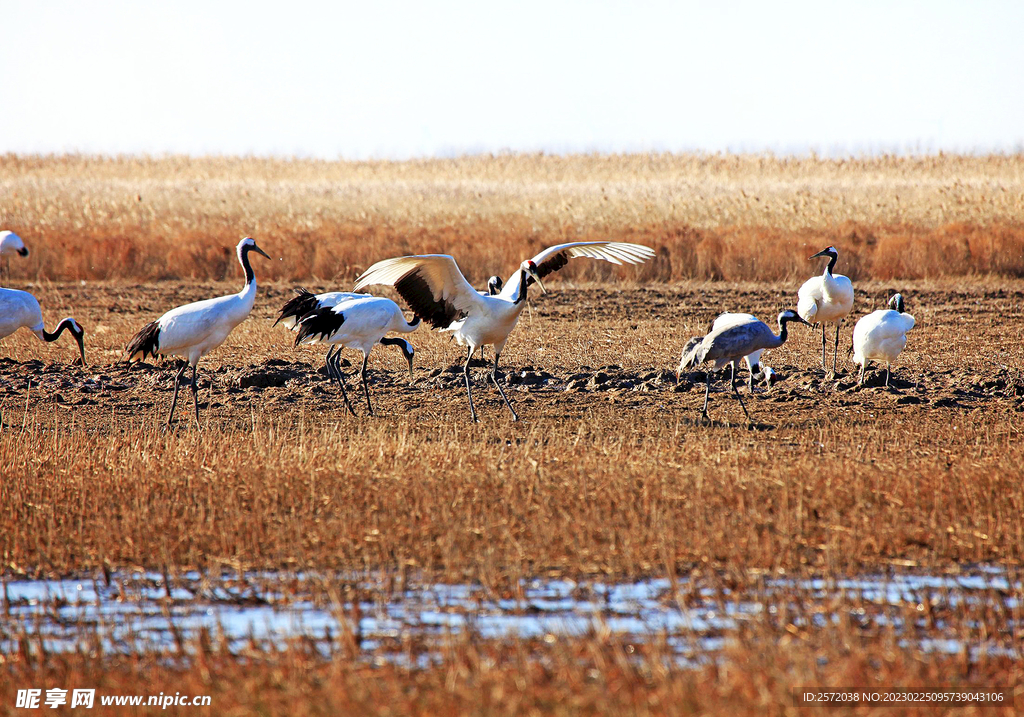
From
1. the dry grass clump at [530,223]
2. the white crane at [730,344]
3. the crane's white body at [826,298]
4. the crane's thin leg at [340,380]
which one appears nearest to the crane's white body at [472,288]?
the white crane at [730,344]

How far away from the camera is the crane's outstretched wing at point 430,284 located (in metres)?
8.33

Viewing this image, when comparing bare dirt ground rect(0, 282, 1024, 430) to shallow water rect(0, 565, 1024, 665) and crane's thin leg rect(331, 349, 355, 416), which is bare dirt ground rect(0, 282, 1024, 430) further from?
shallow water rect(0, 565, 1024, 665)

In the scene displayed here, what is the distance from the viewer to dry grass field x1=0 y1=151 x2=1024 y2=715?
3584 millimetres

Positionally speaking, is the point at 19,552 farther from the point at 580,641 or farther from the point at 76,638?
the point at 580,641

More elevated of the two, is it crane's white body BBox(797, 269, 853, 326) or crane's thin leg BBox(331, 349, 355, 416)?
crane's white body BBox(797, 269, 853, 326)

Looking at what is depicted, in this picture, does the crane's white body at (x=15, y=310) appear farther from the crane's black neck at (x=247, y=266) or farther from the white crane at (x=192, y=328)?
the crane's black neck at (x=247, y=266)

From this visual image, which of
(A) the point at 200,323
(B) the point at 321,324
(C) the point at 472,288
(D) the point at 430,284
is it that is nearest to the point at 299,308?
(B) the point at 321,324

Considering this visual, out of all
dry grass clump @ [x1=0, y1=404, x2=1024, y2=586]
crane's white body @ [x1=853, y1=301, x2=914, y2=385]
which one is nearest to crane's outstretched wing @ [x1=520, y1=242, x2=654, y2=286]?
dry grass clump @ [x1=0, y1=404, x2=1024, y2=586]

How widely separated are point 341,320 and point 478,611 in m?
5.63

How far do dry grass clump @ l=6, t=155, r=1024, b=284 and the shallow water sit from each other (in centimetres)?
1408

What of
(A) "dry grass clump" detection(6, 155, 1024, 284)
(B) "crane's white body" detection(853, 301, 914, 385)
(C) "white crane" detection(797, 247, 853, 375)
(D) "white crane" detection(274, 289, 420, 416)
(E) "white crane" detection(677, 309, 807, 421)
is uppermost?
(A) "dry grass clump" detection(6, 155, 1024, 284)

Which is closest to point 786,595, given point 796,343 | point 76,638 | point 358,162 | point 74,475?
point 76,638

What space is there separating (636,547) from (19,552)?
310cm

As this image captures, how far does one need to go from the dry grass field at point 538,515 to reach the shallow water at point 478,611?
0.07ft
